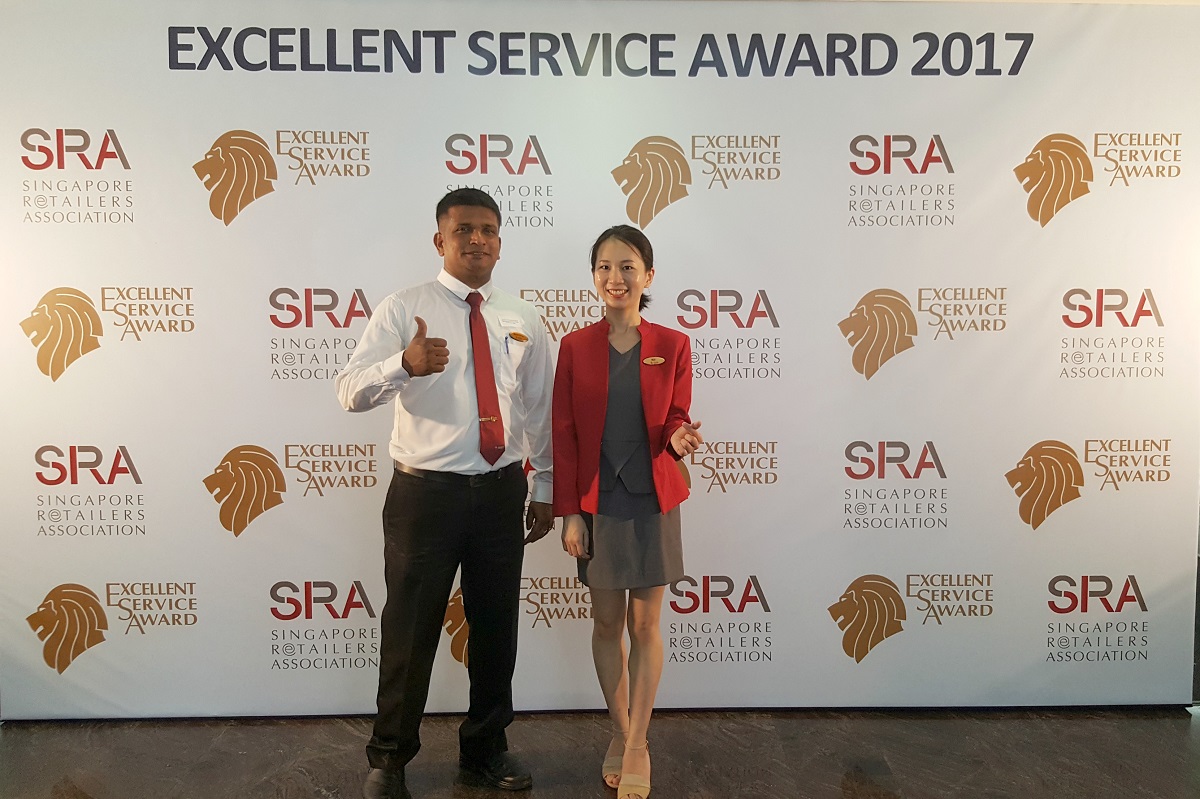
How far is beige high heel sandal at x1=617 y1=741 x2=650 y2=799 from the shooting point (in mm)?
2525

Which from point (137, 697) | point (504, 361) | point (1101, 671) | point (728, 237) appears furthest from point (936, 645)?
point (137, 697)

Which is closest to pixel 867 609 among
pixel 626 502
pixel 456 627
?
pixel 626 502

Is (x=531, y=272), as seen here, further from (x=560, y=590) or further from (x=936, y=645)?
(x=936, y=645)

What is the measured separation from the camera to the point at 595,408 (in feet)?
7.97

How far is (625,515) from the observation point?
2.45 metres

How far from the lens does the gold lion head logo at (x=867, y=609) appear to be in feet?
10.3

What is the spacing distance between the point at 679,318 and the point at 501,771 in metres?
1.76

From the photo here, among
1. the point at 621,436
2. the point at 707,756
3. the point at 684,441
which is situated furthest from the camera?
the point at 707,756

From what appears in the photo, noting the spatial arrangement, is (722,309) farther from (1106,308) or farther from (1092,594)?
(1092,594)

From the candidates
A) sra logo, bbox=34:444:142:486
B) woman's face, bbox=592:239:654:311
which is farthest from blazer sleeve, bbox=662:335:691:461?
sra logo, bbox=34:444:142:486

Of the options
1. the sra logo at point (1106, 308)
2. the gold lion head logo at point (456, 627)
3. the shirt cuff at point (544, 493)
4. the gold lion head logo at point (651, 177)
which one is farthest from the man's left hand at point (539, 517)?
the sra logo at point (1106, 308)

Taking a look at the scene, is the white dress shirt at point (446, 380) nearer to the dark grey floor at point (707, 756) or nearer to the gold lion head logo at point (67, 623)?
the dark grey floor at point (707, 756)

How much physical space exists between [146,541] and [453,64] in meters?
2.22

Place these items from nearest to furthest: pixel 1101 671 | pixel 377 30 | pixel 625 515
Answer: pixel 625 515 < pixel 377 30 < pixel 1101 671
